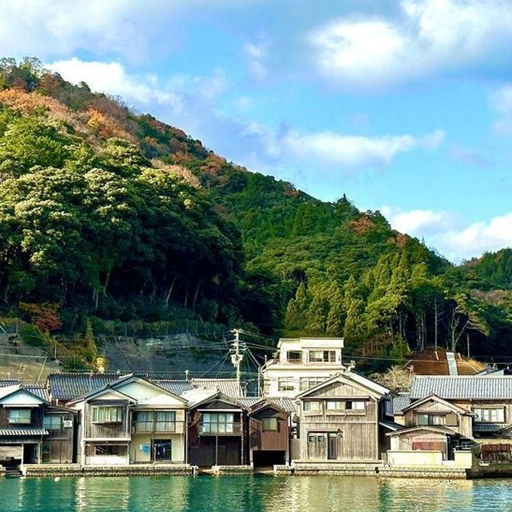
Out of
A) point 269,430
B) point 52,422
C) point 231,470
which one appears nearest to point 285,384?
point 269,430

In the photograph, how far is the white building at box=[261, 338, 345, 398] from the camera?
174ft

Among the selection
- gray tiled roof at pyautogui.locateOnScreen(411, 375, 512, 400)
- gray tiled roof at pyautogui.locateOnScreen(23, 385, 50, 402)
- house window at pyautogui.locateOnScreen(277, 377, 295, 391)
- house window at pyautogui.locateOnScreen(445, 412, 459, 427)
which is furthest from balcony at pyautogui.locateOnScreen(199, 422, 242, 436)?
house window at pyautogui.locateOnScreen(277, 377, 295, 391)

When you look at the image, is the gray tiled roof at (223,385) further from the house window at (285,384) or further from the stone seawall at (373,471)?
the stone seawall at (373,471)

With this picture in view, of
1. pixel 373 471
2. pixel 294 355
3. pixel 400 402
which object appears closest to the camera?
pixel 373 471

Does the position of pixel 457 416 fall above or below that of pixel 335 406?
below

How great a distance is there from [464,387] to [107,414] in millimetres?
14644

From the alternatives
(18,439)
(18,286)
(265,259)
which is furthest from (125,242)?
(265,259)

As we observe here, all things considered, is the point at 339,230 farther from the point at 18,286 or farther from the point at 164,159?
the point at 18,286

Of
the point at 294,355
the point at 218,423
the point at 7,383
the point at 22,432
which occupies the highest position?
the point at 294,355

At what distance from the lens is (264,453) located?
43094 millimetres

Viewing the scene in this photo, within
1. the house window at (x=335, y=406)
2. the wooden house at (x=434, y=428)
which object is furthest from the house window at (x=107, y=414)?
the wooden house at (x=434, y=428)

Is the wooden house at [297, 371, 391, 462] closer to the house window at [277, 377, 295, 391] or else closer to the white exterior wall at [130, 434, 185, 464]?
the white exterior wall at [130, 434, 185, 464]

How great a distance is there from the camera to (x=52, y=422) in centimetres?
4228

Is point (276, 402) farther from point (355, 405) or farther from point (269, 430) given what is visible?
point (355, 405)
